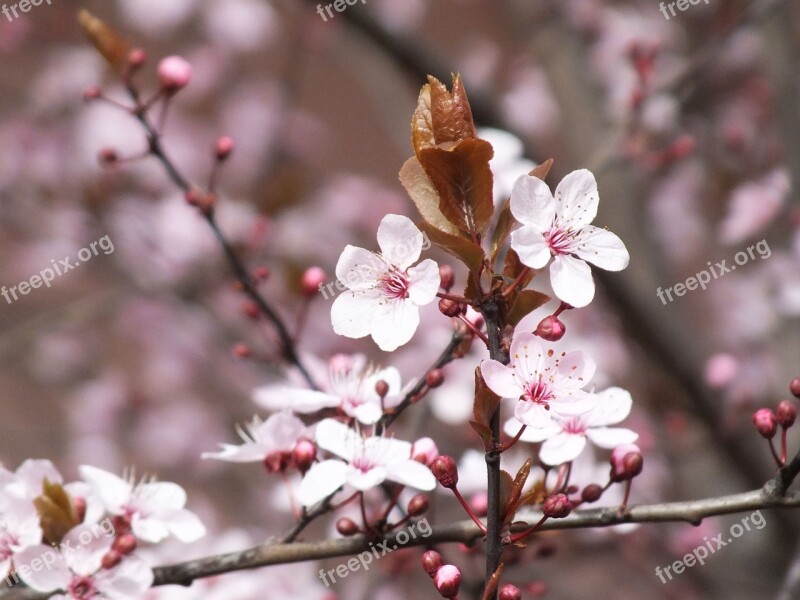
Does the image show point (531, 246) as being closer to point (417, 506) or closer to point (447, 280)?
point (447, 280)

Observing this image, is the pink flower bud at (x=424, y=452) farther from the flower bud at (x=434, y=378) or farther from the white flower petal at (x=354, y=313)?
the white flower petal at (x=354, y=313)

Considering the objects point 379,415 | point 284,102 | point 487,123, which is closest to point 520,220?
point 379,415

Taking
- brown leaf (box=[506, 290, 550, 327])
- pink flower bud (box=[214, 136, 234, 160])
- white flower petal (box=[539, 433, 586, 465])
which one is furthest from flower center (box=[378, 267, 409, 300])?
pink flower bud (box=[214, 136, 234, 160])

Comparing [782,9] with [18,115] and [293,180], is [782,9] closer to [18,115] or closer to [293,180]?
[293,180]

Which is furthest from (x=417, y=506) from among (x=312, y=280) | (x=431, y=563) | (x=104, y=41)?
(x=104, y=41)

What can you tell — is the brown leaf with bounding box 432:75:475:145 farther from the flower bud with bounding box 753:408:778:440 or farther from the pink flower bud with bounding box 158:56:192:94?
the pink flower bud with bounding box 158:56:192:94

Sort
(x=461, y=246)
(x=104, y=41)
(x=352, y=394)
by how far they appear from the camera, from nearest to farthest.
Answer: (x=461, y=246) < (x=352, y=394) < (x=104, y=41)

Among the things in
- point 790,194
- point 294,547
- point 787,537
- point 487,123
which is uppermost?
point 487,123
